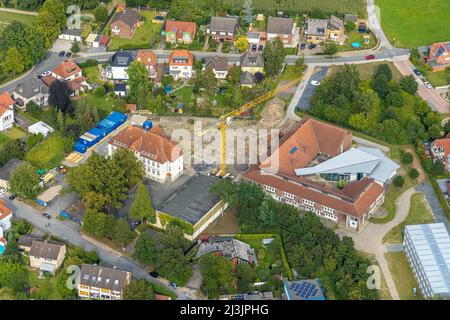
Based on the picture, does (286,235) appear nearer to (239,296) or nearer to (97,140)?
(239,296)

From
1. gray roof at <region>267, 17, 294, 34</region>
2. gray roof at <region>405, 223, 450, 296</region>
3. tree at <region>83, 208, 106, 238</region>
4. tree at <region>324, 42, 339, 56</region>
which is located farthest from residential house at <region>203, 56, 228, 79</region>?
gray roof at <region>405, 223, 450, 296</region>

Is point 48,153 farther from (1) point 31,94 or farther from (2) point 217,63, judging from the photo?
(2) point 217,63

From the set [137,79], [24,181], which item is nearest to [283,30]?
[137,79]

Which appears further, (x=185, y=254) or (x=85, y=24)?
(x=85, y=24)

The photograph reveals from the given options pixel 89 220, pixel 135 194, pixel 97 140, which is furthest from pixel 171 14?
pixel 89 220

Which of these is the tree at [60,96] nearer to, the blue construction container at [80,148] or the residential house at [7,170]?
the blue construction container at [80,148]

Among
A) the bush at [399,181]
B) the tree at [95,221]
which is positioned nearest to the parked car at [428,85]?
the bush at [399,181]
